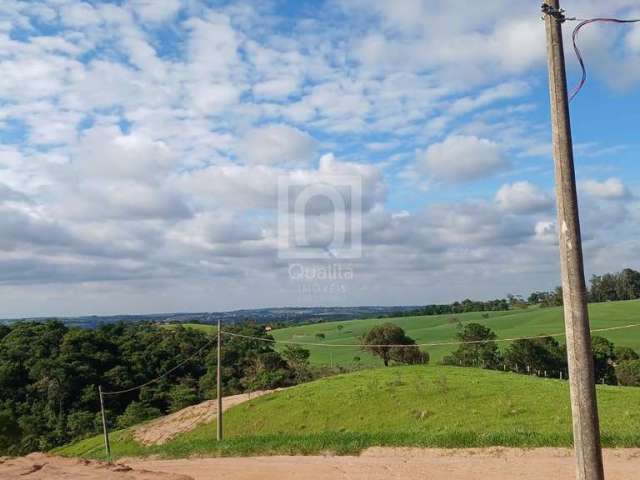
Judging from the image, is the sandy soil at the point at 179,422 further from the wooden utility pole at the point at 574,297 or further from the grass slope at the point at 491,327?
the wooden utility pole at the point at 574,297

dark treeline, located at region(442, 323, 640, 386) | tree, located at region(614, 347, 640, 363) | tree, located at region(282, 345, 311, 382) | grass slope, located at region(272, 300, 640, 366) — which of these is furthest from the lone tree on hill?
tree, located at region(614, 347, 640, 363)

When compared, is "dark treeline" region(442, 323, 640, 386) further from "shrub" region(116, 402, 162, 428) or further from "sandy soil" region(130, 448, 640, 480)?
"sandy soil" region(130, 448, 640, 480)

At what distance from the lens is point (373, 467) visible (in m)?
11.0

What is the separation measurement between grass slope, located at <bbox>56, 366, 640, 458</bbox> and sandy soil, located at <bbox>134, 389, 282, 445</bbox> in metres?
1.11

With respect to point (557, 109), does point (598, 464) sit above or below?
below

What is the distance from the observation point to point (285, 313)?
14562cm

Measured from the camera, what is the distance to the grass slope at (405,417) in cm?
1295

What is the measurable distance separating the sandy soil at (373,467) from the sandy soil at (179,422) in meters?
21.8

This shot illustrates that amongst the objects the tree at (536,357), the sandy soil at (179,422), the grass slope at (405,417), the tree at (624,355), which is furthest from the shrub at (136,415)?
the tree at (624,355)

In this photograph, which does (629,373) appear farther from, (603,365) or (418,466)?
(418,466)

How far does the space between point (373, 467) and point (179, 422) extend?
27.5 metres

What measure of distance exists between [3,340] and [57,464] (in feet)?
175

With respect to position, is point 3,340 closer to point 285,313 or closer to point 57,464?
point 57,464

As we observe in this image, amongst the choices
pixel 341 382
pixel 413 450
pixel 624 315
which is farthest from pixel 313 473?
pixel 624 315
